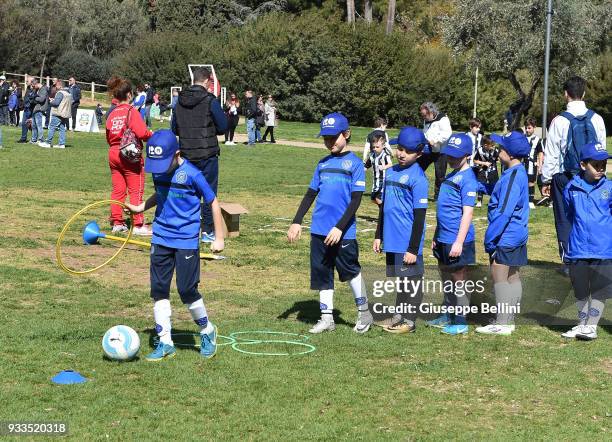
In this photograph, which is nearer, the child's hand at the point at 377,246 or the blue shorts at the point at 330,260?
the blue shorts at the point at 330,260

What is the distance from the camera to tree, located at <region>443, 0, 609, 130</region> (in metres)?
48.3

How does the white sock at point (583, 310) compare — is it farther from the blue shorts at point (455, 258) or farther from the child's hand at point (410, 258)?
the child's hand at point (410, 258)

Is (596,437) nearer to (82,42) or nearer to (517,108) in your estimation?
(517,108)

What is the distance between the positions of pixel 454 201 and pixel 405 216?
1.55ft

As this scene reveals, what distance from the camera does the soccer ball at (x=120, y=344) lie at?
7.34 meters

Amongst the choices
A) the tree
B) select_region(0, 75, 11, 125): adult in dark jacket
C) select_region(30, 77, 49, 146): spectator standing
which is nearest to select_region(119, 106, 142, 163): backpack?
select_region(30, 77, 49, 146): spectator standing

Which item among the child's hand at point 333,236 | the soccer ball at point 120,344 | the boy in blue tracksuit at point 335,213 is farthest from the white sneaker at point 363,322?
the soccer ball at point 120,344

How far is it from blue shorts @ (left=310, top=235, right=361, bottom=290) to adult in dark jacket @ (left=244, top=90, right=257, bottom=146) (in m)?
25.1

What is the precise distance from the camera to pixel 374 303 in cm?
905

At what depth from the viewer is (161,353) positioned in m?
7.54

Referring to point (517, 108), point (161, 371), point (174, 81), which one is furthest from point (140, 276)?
point (174, 81)

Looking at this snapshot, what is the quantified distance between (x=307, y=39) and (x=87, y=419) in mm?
47585

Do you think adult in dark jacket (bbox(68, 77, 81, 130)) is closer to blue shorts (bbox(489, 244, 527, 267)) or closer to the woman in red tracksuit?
the woman in red tracksuit

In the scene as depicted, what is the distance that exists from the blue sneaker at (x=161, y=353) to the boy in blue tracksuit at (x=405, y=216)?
2.12m
